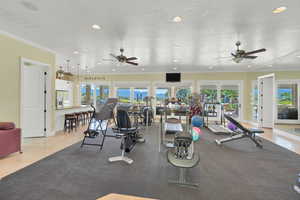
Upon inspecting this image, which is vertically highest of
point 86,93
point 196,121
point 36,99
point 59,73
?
point 59,73

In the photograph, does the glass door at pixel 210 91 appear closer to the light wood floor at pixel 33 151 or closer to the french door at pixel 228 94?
the french door at pixel 228 94

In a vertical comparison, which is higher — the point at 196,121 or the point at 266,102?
the point at 266,102

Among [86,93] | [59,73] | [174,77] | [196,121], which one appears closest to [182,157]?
A: [196,121]

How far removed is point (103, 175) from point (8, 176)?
167 centimetres

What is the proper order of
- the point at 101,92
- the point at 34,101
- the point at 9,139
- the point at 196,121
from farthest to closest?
1. the point at 101,92
2. the point at 196,121
3. the point at 34,101
4. the point at 9,139

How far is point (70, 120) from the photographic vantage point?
6.17 meters

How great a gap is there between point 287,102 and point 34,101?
12231 mm

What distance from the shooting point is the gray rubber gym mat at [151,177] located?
2186 mm

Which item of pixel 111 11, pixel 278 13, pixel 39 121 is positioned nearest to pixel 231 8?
pixel 278 13

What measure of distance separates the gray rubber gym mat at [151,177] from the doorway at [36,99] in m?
2.15

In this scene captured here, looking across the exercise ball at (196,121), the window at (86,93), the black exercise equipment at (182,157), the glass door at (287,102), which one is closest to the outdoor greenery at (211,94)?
the exercise ball at (196,121)

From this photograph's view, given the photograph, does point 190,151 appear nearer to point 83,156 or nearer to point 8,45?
point 83,156

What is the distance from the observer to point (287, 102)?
8.20 m

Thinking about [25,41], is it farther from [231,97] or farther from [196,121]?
[231,97]
